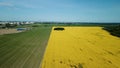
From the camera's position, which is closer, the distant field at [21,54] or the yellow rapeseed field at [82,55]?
the yellow rapeseed field at [82,55]

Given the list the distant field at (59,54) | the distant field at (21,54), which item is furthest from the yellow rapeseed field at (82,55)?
the distant field at (21,54)

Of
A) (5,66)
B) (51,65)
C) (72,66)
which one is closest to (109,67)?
(72,66)

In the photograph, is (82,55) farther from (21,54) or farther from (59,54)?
(21,54)

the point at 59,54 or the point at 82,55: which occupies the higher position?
the point at 82,55

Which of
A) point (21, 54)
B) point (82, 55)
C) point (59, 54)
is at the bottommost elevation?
point (21, 54)

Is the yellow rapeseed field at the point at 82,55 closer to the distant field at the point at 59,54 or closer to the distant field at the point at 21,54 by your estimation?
the distant field at the point at 59,54

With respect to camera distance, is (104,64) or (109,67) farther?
(104,64)

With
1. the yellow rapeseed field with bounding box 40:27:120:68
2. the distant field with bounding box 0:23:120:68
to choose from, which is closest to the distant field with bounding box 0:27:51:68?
the distant field with bounding box 0:23:120:68

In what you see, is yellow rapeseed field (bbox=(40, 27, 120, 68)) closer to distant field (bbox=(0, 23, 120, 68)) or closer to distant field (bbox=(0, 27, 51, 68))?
distant field (bbox=(0, 23, 120, 68))

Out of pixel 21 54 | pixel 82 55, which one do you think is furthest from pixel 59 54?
pixel 21 54

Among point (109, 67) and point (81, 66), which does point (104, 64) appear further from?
point (81, 66)
